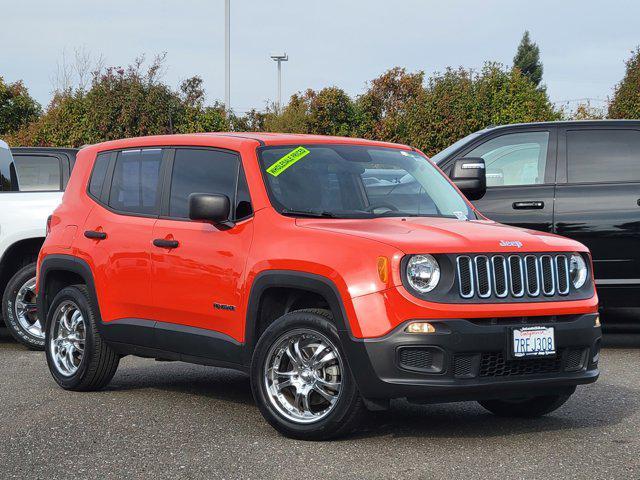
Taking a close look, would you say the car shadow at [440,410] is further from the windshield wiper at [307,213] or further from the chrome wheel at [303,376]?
the windshield wiper at [307,213]

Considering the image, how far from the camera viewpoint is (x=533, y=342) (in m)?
6.24

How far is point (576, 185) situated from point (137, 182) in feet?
14.1

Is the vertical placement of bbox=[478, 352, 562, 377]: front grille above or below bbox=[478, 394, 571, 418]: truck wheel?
above

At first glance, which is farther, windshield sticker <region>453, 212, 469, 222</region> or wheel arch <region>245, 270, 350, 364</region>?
windshield sticker <region>453, 212, 469, 222</region>

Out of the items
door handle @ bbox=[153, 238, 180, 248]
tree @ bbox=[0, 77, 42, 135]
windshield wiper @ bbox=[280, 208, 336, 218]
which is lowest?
door handle @ bbox=[153, 238, 180, 248]

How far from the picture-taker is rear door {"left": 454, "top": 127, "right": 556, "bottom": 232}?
10.5m

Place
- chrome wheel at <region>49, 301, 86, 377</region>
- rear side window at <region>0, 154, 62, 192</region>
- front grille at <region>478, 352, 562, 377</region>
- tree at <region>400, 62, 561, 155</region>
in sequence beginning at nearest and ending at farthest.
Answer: front grille at <region>478, 352, 562, 377</region>
chrome wheel at <region>49, 301, 86, 377</region>
rear side window at <region>0, 154, 62, 192</region>
tree at <region>400, 62, 561, 155</region>

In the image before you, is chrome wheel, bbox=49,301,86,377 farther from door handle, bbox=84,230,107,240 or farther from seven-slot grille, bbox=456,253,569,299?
seven-slot grille, bbox=456,253,569,299

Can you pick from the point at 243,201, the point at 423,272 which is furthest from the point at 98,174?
the point at 423,272

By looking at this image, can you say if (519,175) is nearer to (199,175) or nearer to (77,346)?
(199,175)

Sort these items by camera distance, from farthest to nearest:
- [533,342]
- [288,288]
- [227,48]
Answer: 1. [227,48]
2. [288,288]
3. [533,342]

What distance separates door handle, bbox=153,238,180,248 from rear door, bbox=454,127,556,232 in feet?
13.0

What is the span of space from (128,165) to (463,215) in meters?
2.35

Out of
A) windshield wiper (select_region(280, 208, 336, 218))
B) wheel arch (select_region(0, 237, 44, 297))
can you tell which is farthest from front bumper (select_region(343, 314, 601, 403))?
wheel arch (select_region(0, 237, 44, 297))
